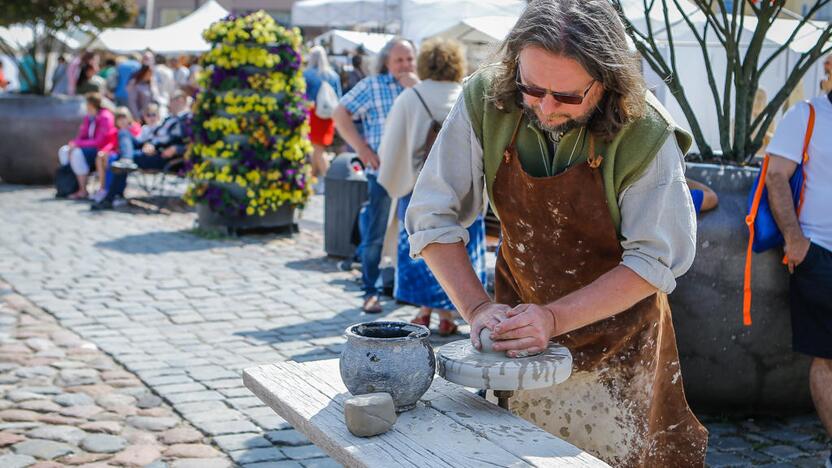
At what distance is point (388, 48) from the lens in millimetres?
6688

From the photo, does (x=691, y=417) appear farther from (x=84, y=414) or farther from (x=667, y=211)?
(x=84, y=414)

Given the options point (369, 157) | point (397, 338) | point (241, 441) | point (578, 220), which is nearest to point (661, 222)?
point (578, 220)

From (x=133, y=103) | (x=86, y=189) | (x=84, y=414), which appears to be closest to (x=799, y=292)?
(x=84, y=414)

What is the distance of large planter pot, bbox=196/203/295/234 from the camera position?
944 cm

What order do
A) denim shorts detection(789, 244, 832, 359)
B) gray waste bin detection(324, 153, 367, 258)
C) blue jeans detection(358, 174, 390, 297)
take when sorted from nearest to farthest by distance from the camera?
1. denim shorts detection(789, 244, 832, 359)
2. blue jeans detection(358, 174, 390, 297)
3. gray waste bin detection(324, 153, 367, 258)

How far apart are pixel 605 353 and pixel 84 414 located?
8.98 feet

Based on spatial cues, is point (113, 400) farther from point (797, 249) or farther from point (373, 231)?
point (797, 249)

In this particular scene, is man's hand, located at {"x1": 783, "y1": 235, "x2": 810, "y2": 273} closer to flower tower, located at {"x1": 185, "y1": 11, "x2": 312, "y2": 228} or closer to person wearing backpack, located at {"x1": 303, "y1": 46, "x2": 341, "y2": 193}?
flower tower, located at {"x1": 185, "y1": 11, "x2": 312, "y2": 228}

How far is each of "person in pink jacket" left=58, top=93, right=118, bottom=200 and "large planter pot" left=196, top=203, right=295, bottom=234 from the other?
8.87 ft

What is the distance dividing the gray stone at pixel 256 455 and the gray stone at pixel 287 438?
0.28 ft

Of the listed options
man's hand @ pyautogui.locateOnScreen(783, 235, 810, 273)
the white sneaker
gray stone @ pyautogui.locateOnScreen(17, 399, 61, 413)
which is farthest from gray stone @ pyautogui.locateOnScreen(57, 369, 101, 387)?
the white sneaker

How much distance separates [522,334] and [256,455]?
2.07m

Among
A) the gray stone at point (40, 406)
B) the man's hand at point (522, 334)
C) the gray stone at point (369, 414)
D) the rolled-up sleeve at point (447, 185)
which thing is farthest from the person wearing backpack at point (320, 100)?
the gray stone at point (369, 414)

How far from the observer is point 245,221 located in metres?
9.45
